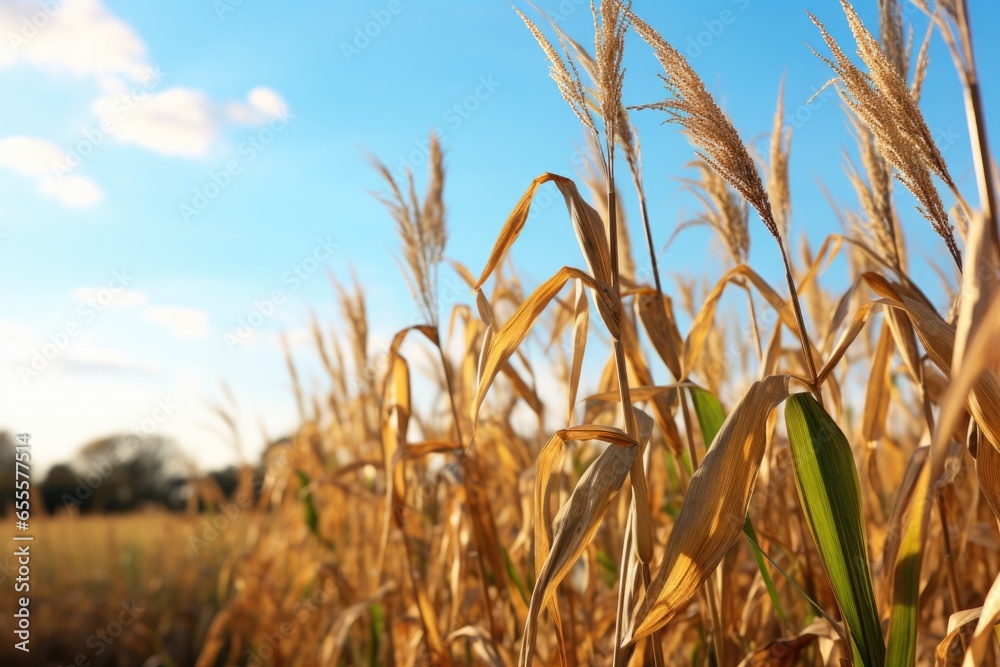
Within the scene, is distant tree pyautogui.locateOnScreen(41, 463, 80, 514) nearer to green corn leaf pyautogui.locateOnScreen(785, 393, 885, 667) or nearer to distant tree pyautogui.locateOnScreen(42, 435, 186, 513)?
distant tree pyautogui.locateOnScreen(42, 435, 186, 513)

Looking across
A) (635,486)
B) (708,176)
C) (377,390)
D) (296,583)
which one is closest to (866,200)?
(708,176)

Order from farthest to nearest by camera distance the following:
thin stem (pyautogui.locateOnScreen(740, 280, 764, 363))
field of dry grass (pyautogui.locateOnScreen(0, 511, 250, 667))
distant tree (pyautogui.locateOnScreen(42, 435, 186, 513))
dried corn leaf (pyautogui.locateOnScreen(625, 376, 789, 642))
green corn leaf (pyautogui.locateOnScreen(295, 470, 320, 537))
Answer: distant tree (pyautogui.locateOnScreen(42, 435, 186, 513)), field of dry grass (pyautogui.locateOnScreen(0, 511, 250, 667)), green corn leaf (pyautogui.locateOnScreen(295, 470, 320, 537)), thin stem (pyautogui.locateOnScreen(740, 280, 764, 363)), dried corn leaf (pyautogui.locateOnScreen(625, 376, 789, 642))

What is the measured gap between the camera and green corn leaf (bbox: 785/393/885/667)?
106cm

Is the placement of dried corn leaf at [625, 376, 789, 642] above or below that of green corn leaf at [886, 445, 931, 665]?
above

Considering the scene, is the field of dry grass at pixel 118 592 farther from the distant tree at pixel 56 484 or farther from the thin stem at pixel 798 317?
the distant tree at pixel 56 484

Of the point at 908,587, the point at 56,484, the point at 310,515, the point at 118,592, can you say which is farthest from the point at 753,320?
the point at 56,484

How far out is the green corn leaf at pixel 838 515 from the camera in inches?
41.6

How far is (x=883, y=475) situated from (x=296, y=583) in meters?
2.98

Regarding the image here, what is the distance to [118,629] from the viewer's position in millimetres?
3967

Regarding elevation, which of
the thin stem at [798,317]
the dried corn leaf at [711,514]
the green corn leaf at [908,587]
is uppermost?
the thin stem at [798,317]

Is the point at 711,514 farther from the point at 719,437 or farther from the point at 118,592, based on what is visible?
the point at 118,592

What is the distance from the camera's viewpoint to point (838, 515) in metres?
1.06

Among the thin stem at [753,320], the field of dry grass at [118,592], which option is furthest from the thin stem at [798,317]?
the field of dry grass at [118,592]

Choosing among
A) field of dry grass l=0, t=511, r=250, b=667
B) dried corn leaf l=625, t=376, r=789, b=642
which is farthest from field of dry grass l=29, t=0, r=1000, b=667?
field of dry grass l=0, t=511, r=250, b=667
